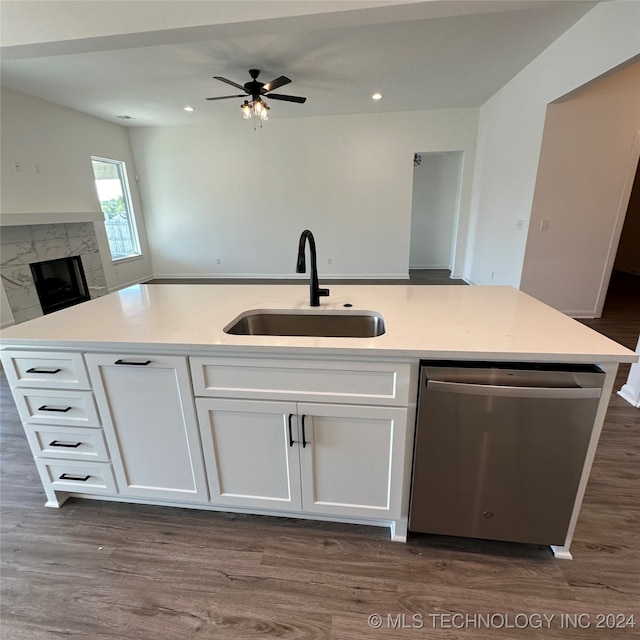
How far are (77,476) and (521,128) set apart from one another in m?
5.34

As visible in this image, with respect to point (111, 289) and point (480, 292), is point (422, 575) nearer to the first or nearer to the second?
point (480, 292)

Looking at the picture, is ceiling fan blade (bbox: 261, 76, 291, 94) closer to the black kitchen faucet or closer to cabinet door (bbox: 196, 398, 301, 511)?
the black kitchen faucet

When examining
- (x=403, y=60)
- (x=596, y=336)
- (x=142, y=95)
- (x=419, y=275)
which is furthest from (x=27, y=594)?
(x=419, y=275)

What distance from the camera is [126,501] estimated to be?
170 cm

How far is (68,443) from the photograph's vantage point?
1.55 metres

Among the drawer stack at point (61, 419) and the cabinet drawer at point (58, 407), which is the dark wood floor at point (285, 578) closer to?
the drawer stack at point (61, 419)

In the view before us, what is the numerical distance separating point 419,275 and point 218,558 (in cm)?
617

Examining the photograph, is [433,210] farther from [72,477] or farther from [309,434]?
[72,477]

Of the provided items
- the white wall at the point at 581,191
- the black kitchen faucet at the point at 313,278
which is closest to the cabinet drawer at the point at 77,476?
the black kitchen faucet at the point at 313,278

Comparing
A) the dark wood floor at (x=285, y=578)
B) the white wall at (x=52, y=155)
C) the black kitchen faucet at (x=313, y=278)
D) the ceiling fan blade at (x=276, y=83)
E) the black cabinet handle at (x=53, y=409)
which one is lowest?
the dark wood floor at (x=285, y=578)

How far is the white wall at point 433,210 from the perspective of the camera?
7062mm

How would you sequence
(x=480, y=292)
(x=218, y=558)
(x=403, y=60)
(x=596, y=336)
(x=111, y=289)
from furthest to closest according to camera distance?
(x=111, y=289)
(x=403, y=60)
(x=480, y=292)
(x=218, y=558)
(x=596, y=336)

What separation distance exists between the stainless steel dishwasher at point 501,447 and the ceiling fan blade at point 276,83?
3574mm

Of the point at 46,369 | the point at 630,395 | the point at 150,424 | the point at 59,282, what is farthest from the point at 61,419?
the point at 59,282
